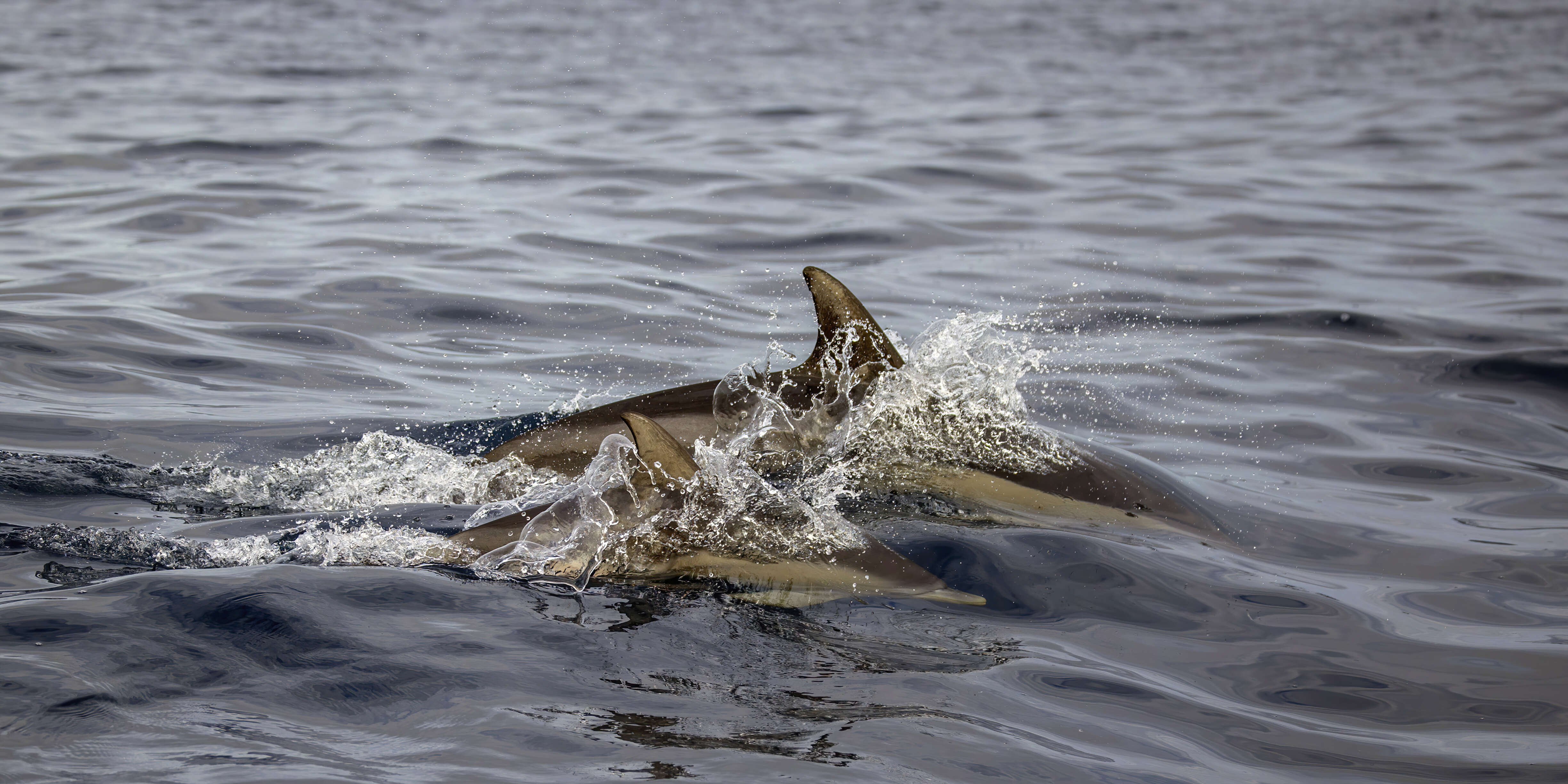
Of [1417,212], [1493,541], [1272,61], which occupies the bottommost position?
[1493,541]

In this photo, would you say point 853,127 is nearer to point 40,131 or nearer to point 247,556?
point 40,131

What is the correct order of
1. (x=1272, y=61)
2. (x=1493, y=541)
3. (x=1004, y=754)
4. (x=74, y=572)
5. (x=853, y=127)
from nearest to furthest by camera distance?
1. (x=1004, y=754)
2. (x=74, y=572)
3. (x=1493, y=541)
4. (x=853, y=127)
5. (x=1272, y=61)

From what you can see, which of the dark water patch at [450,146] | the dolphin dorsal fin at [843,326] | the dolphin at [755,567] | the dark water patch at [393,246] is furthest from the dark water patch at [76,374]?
the dark water patch at [450,146]

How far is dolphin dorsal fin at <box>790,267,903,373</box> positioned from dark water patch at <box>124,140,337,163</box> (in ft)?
32.0

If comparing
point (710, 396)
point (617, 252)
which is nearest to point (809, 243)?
point (617, 252)

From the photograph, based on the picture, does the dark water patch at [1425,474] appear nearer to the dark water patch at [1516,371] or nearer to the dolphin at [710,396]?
the dark water patch at [1516,371]

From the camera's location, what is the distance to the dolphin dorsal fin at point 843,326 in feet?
21.3

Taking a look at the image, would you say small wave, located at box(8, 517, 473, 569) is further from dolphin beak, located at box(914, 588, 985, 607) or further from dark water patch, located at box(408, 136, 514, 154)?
dark water patch, located at box(408, 136, 514, 154)

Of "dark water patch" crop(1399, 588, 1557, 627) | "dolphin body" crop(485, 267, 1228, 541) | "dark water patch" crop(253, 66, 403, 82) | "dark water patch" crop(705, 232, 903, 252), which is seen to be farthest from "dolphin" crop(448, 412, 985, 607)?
"dark water patch" crop(253, 66, 403, 82)

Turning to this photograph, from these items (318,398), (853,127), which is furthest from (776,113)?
(318,398)

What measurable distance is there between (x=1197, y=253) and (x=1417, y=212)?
3247 millimetres

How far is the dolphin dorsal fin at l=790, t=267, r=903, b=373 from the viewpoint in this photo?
21.3 feet

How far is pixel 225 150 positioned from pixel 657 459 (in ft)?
37.9

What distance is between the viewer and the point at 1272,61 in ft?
87.6
